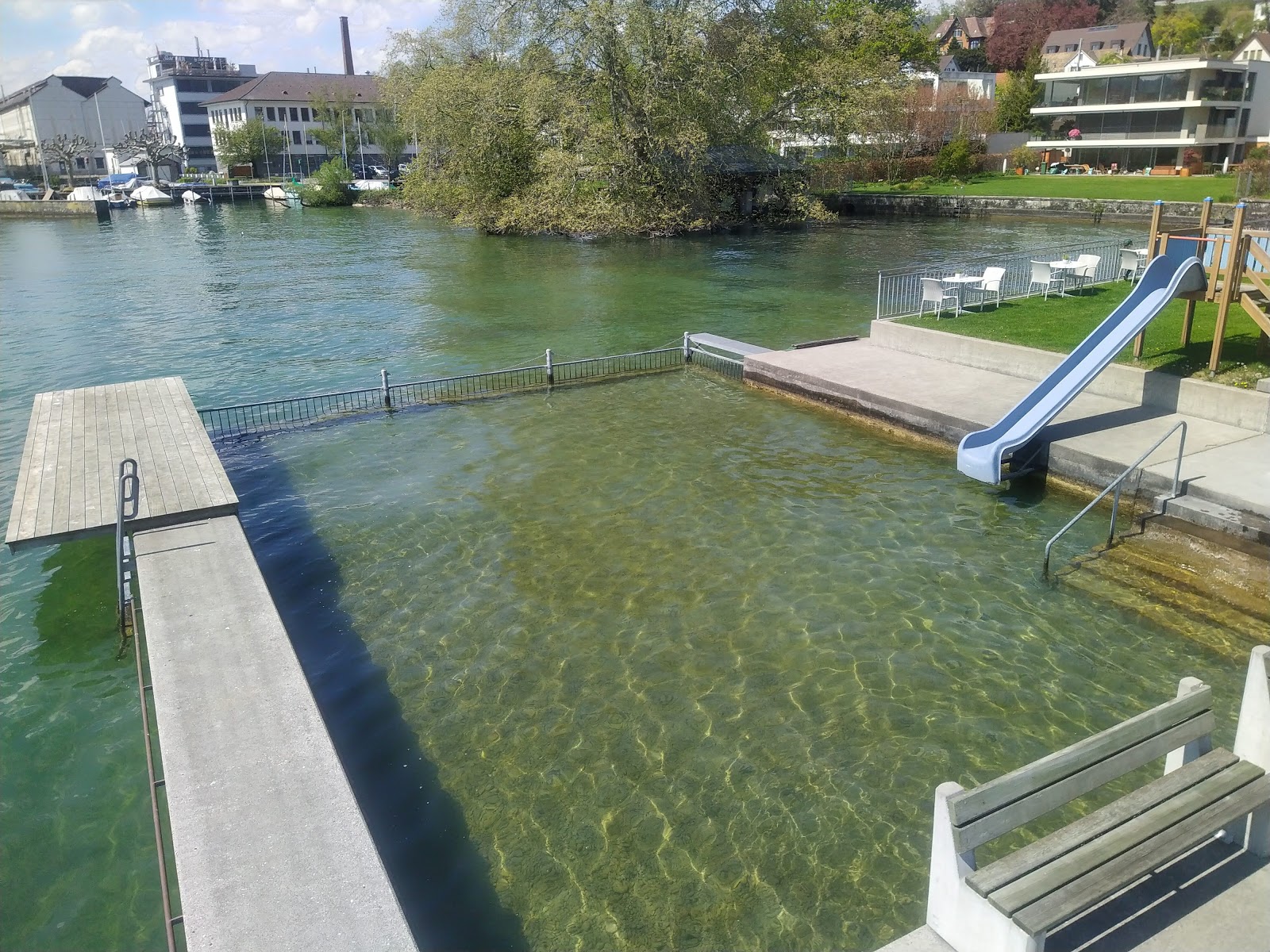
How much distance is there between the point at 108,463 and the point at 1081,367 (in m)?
13.0

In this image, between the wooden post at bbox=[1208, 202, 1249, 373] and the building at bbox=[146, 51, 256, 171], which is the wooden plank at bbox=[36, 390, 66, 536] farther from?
the building at bbox=[146, 51, 256, 171]

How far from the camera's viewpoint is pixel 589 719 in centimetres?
774

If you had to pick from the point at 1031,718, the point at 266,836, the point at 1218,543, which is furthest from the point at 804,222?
the point at 266,836

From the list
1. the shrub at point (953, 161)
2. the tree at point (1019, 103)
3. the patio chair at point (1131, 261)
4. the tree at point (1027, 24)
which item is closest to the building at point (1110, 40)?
the tree at point (1027, 24)

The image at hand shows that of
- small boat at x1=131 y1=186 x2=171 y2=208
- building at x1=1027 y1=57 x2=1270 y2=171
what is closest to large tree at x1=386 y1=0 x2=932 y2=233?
building at x1=1027 y1=57 x2=1270 y2=171

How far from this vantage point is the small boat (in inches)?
3041

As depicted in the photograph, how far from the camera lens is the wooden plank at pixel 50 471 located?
9574mm

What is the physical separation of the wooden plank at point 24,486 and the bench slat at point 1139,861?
31.1 feet

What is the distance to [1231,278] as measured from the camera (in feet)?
43.1

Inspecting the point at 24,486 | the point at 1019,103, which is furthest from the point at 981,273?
the point at 1019,103

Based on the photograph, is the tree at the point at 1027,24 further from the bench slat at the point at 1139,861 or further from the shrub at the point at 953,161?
the bench slat at the point at 1139,861

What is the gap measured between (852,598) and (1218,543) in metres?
4.26

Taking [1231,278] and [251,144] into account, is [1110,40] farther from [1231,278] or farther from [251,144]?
[1231,278]

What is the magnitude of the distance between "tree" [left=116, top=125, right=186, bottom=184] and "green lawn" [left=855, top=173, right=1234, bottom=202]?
233 ft
